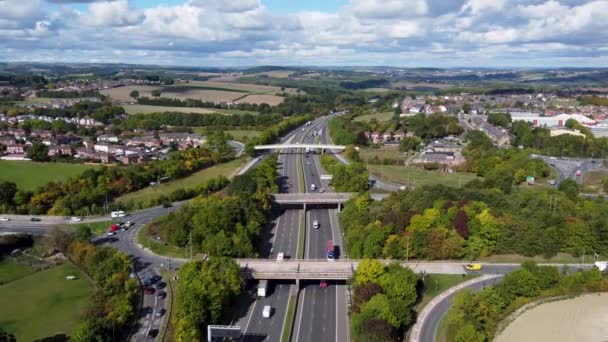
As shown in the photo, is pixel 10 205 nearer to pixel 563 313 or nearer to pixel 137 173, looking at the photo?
pixel 137 173

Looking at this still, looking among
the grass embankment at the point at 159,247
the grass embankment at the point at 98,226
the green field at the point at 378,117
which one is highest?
the green field at the point at 378,117

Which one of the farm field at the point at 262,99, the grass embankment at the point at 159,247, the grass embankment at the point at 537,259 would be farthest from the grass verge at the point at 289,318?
the farm field at the point at 262,99

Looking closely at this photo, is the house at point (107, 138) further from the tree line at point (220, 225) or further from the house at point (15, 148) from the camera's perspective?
the tree line at point (220, 225)

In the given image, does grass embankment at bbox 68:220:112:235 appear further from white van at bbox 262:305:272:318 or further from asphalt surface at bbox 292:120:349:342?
white van at bbox 262:305:272:318

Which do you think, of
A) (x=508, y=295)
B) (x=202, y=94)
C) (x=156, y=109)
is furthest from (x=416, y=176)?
(x=202, y=94)

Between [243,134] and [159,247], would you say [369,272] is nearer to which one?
[159,247]

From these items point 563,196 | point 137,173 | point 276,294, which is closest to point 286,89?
point 137,173
